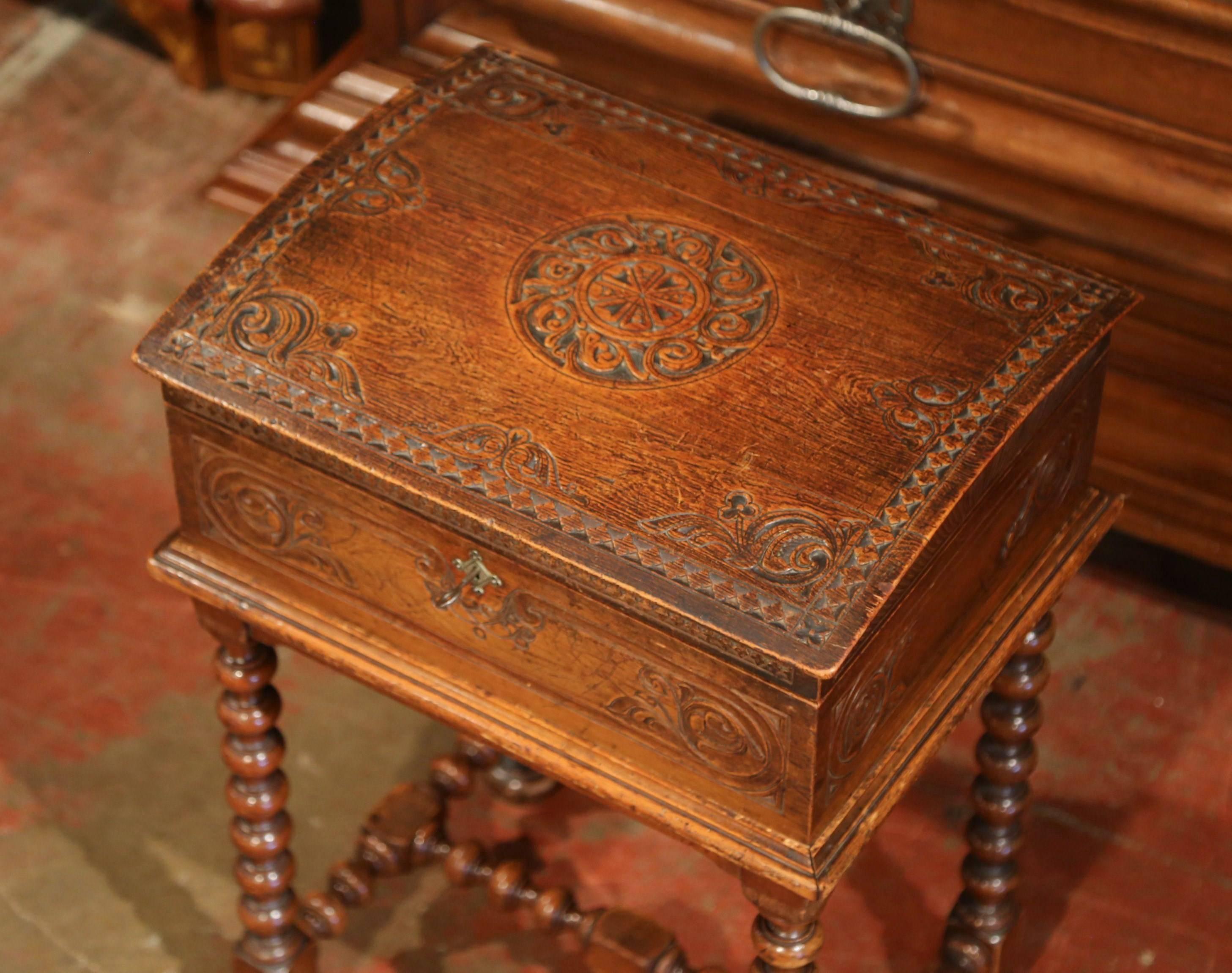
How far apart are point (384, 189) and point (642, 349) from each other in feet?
1.04

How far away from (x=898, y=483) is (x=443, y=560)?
39cm

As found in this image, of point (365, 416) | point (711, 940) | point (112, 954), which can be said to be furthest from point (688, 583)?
point (112, 954)

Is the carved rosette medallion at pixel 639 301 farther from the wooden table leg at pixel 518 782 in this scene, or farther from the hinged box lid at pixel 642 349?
the wooden table leg at pixel 518 782

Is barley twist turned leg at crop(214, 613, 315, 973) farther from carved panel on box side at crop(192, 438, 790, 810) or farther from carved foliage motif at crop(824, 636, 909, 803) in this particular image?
carved foliage motif at crop(824, 636, 909, 803)

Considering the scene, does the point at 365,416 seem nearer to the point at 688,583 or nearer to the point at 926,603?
the point at 688,583

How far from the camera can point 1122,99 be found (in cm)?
213

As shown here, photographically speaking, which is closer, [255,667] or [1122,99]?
[255,667]

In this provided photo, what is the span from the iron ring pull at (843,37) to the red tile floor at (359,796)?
2.63ft

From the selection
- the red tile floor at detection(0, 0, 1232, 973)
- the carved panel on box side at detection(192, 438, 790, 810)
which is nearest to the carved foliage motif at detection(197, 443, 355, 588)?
the carved panel on box side at detection(192, 438, 790, 810)

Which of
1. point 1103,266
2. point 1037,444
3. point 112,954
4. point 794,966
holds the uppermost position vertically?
point 1037,444

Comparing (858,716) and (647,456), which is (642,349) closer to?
(647,456)

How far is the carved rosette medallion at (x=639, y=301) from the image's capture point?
1661 millimetres

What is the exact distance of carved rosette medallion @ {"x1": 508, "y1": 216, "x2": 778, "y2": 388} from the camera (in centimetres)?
166

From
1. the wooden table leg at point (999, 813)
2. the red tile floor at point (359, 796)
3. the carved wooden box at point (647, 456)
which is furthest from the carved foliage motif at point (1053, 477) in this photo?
the red tile floor at point (359, 796)
